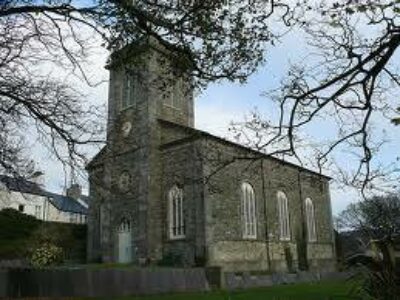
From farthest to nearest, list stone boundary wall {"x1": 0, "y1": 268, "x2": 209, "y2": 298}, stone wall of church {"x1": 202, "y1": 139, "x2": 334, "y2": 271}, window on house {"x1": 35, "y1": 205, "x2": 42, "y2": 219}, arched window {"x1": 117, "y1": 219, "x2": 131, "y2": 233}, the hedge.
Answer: window on house {"x1": 35, "y1": 205, "x2": 42, "y2": 219} → arched window {"x1": 117, "y1": 219, "x2": 131, "y2": 233} → the hedge → stone wall of church {"x1": 202, "y1": 139, "x2": 334, "y2": 271} → stone boundary wall {"x1": 0, "y1": 268, "x2": 209, "y2": 298}

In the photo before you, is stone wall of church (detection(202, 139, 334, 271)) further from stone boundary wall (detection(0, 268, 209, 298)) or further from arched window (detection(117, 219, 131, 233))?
arched window (detection(117, 219, 131, 233))

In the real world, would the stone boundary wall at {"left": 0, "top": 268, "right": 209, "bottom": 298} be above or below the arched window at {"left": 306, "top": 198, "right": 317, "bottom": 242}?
below

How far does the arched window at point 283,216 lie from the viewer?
1662 inches

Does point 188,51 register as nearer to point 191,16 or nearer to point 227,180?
point 191,16

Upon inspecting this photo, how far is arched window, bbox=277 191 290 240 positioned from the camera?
139ft

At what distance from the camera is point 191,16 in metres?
10.2

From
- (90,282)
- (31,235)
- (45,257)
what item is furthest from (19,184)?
(31,235)

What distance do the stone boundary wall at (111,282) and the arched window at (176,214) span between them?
7180mm

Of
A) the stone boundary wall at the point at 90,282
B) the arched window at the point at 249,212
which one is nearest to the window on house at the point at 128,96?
the arched window at the point at 249,212

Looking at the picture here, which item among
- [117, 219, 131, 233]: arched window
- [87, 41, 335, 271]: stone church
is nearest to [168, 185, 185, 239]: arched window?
[87, 41, 335, 271]: stone church

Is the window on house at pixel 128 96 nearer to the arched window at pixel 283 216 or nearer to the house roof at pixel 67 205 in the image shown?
the arched window at pixel 283 216

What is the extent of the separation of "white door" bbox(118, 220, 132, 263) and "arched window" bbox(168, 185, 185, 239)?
3247 millimetres

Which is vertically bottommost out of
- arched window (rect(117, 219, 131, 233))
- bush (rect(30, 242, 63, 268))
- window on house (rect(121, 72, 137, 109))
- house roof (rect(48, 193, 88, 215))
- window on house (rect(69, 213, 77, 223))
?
bush (rect(30, 242, 63, 268))

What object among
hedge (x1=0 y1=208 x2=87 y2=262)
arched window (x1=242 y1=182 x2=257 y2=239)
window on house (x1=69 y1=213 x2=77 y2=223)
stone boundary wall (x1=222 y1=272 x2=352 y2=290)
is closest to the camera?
stone boundary wall (x1=222 y1=272 x2=352 y2=290)
